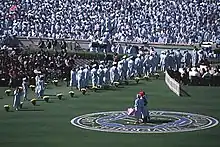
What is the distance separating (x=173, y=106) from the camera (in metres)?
33.8

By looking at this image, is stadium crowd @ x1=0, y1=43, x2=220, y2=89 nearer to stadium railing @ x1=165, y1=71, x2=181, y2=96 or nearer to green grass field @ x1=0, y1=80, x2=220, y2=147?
stadium railing @ x1=165, y1=71, x2=181, y2=96

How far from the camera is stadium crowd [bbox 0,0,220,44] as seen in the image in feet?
201

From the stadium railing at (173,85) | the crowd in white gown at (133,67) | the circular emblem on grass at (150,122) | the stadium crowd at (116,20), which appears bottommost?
the circular emblem on grass at (150,122)

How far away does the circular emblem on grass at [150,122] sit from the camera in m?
28.1

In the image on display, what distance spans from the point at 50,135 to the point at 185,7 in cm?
4143

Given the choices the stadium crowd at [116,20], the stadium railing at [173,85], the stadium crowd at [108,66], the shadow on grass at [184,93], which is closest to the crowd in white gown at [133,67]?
the stadium crowd at [108,66]

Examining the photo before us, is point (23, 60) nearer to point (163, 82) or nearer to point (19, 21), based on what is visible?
point (163, 82)

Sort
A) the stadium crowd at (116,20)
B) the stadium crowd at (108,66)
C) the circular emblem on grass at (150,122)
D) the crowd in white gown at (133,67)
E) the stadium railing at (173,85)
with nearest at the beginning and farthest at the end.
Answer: the circular emblem on grass at (150,122) → the stadium railing at (173,85) → the crowd in white gown at (133,67) → the stadium crowd at (108,66) → the stadium crowd at (116,20)

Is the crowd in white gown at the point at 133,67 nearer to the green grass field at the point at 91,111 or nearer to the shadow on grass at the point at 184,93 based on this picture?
the green grass field at the point at 91,111

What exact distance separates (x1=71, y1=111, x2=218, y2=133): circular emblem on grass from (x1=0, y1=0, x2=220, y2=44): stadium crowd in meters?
28.5

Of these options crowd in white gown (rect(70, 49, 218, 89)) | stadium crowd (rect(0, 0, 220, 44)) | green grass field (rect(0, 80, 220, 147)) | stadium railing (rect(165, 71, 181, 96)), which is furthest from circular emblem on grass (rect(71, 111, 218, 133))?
stadium crowd (rect(0, 0, 220, 44))

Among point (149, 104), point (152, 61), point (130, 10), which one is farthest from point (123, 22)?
point (149, 104)

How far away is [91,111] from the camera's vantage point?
32.4m

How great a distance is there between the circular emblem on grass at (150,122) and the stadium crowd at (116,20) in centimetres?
2852
